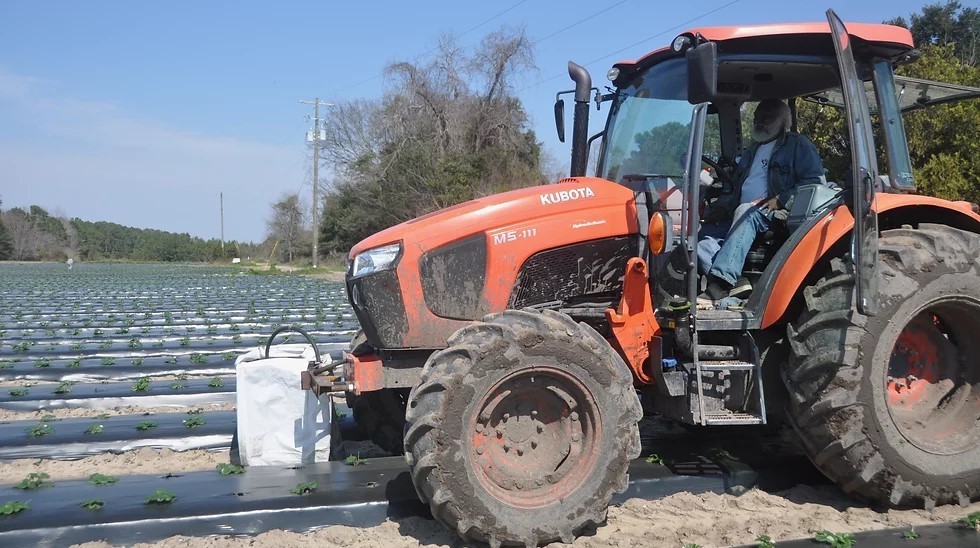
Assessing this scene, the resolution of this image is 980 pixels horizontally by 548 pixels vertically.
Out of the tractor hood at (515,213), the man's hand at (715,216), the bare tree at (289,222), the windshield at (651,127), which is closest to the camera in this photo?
the tractor hood at (515,213)

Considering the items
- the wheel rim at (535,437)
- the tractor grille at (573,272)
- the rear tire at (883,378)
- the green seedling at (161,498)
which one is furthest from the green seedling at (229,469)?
the rear tire at (883,378)

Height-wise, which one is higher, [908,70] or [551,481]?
[908,70]

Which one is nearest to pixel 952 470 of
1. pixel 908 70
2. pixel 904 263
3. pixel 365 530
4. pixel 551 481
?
pixel 904 263

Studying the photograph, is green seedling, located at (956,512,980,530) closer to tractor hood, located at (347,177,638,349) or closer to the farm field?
the farm field

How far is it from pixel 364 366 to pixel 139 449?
2.84 m

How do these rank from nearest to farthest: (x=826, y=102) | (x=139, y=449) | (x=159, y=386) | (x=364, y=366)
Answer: (x=364, y=366) → (x=826, y=102) → (x=139, y=449) → (x=159, y=386)

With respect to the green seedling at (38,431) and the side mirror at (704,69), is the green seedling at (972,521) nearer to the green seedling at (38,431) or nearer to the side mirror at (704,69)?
the side mirror at (704,69)

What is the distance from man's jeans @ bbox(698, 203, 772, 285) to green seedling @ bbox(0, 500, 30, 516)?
4365mm

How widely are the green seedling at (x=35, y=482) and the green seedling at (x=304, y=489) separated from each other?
174 centimetres

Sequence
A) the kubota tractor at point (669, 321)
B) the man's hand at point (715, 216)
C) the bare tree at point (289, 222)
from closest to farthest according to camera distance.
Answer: the kubota tractor at point (669, 321) → the man's hand at point (715, 216) → the bare tree at point (289, 222)

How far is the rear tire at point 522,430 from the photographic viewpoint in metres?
3.62

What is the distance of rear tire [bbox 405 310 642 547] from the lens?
3.62 metres

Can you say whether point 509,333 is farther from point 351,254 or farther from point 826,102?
point 826,102

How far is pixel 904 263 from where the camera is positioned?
4.15m
